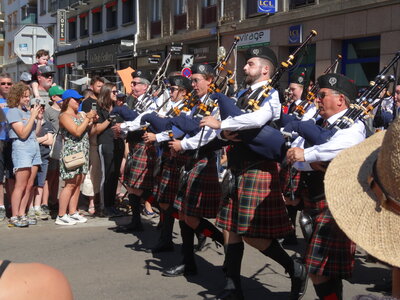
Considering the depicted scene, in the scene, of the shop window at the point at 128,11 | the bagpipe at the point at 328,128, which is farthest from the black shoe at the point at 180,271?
the shop window at the point at 128,11

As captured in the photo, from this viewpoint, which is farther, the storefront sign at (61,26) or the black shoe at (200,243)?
the storefront sign at (61,26)

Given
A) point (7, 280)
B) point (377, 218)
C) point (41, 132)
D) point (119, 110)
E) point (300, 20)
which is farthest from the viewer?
point (300, 20)

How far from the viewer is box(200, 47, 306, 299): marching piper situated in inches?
145

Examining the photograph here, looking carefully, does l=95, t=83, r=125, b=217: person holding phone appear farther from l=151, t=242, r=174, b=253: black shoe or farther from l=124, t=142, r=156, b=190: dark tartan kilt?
l=151, t=242, r=174, b=253: black shoe

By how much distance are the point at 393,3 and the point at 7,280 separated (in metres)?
12.0

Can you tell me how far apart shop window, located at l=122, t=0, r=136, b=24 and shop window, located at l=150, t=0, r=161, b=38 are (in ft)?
5.98

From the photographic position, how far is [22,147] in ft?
20.4

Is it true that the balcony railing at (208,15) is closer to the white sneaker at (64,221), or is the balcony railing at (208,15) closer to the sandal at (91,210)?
the sandal at (91,210)

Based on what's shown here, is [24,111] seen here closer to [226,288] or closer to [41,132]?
[41,132]

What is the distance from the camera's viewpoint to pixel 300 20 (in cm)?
1418

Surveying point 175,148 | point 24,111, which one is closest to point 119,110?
point 24,111

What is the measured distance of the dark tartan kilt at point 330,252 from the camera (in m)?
3.06

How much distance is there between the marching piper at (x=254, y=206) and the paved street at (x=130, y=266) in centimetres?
41

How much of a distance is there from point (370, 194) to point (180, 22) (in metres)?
19.2
